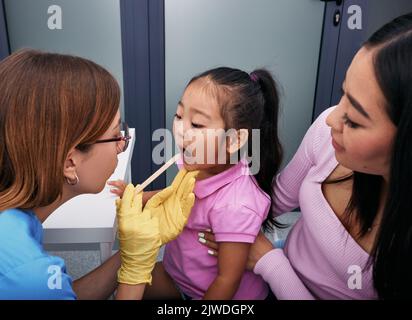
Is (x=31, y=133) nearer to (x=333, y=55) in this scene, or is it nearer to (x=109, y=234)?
(x=109, y=234)

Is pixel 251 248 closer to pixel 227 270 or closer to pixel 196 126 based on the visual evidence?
pixel 227 270

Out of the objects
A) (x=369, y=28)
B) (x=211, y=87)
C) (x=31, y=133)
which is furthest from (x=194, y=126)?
(x=369, y=28)

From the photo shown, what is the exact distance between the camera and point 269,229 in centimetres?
105

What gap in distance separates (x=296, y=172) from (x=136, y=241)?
1.35 ft

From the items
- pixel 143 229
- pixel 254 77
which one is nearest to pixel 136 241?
pixel 143 229

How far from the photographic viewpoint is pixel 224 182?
0.88m

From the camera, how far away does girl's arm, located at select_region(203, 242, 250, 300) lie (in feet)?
2.69

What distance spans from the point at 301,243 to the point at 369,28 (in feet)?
5.15

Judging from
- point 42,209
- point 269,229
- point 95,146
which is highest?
point 95,146

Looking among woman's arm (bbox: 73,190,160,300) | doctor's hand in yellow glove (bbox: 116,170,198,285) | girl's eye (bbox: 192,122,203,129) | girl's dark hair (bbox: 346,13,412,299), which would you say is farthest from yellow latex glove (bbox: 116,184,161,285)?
girl's dark hair (bbox: 346,13,412,299)

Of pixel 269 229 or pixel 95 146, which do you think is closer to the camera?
pixel 95 146

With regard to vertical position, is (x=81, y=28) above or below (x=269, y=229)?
above

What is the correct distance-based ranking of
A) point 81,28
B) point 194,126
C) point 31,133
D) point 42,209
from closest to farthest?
point 31,133, point 42,209, point 194,126, point 81,28

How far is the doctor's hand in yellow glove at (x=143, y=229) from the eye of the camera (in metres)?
0.81
